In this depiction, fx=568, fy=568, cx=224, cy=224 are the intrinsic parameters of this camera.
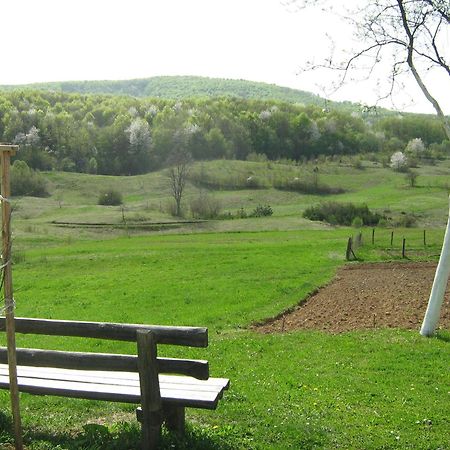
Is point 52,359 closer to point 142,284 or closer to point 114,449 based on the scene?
point 114,449

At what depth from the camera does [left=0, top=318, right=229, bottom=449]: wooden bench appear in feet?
22.6

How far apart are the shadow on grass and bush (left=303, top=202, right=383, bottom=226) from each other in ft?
224

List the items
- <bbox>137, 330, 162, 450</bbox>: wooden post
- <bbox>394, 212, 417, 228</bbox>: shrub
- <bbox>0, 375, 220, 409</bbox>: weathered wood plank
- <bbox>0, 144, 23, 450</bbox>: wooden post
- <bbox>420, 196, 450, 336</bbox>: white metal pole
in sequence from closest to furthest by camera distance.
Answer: <bbox>0, 144, 23, 450</bbox>: wooden post → <bbox>137, 330, 162, 450</bbox>: wooden post → <bbox>0, 375, 220, 409</bbox>: weathered wood plank → <bbox>420, 196, 450, 336</bbox>: white metal pole → <bbox>394, 212, 417, 228</bbox>: shrub

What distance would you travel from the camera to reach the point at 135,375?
7.98m

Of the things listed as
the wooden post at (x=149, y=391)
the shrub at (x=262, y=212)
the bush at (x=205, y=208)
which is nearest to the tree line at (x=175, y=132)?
the bush at (x=205, y=208)

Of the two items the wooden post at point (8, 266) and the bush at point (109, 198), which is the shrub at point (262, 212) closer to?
the bush at point (109, 198)

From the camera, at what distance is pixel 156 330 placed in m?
6.95

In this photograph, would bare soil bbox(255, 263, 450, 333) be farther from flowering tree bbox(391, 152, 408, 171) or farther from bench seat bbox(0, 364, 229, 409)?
flowering tree bbox(391, 152, 408, 171)

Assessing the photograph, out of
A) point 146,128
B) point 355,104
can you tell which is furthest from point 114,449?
point 146,128

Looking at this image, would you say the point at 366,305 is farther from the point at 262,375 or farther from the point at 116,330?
the point at 116,330

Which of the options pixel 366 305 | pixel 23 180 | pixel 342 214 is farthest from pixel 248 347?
pixel 23 180

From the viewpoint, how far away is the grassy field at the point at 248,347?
7.88 meters

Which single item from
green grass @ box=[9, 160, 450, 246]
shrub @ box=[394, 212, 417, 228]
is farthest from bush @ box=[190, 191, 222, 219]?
shrub @ box=[394, 212, 417, 228]

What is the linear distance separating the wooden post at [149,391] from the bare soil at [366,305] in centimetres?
1021
